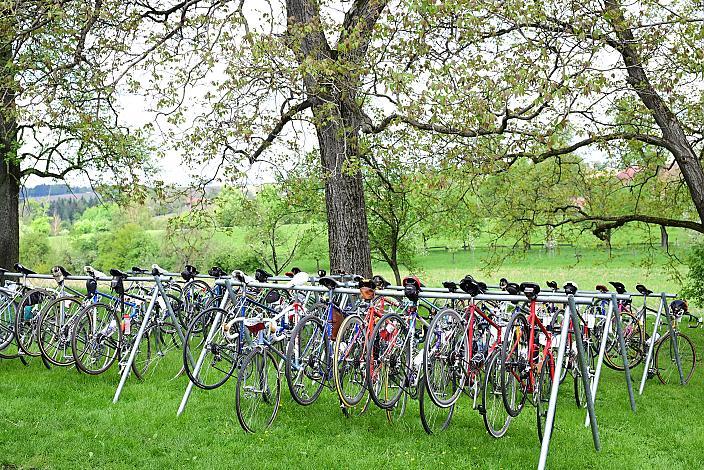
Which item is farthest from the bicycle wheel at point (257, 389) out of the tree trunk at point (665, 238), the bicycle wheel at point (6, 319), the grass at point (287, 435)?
the tree trunk at point (665, 238)

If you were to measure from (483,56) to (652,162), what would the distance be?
17.7ft

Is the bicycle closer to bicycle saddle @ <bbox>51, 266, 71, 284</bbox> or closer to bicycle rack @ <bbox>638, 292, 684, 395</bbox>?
bicycle rack @ <bbox>638, 292, 684, 395</bbox>

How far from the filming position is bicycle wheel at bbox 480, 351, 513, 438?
5453 millimetres

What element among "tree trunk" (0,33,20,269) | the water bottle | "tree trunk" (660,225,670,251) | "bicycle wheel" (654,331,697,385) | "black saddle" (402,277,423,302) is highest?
"tree trunk" (0,33,20,269)

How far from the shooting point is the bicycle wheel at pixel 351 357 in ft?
19.1

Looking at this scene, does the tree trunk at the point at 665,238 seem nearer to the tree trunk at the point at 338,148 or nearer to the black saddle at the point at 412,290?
the tree trunk at the point at 338,148

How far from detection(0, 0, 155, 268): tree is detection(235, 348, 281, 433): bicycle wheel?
5663 millimetres

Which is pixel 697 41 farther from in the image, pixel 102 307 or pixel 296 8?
pixel 102 307

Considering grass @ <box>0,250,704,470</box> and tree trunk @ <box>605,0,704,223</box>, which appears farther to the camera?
tree trunk @ <box>605,0,704,223</box>

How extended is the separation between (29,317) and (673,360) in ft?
23.8

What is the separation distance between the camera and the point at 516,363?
5.58 m

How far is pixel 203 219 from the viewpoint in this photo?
1299cm

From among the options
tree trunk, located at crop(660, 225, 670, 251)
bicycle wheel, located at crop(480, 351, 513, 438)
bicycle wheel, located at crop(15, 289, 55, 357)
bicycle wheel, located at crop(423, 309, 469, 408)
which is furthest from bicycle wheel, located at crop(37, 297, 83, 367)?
tree trunk, located at crop(660, 225, 670, 251)

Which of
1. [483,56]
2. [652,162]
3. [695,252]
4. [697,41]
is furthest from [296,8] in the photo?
[695,252]
